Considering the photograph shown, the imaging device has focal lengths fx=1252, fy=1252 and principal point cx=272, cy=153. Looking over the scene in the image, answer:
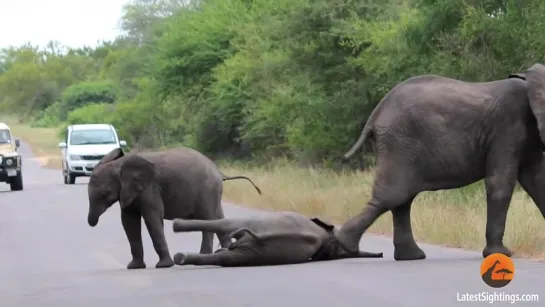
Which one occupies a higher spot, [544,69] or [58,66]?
[544,69]

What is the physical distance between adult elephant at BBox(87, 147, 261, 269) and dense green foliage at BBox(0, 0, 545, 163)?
354 inches

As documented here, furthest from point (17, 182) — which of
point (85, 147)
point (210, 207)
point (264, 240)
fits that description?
point (264, 240)

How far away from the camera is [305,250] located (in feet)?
43.1

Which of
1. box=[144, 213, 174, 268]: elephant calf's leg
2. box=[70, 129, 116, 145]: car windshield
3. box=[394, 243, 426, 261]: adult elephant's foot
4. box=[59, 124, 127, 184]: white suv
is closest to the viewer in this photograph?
box=[394, 243, 426, 261]: adult elephant's foot

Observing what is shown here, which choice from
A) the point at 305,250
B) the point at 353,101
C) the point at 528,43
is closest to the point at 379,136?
the point at 305,250

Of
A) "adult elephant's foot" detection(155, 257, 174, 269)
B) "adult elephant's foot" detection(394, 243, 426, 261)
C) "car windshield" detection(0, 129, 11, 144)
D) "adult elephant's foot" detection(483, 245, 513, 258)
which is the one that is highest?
"adult elephant's foot" detection(483, 245, 513, 258)

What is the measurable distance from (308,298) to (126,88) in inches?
2506

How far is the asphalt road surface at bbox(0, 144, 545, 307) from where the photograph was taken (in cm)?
1059

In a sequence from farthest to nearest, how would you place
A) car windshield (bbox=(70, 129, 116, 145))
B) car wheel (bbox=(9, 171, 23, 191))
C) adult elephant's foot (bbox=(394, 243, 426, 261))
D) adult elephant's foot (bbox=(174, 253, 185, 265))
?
car windshield (bbox=(70, 129, 116, 145)) < car wheel (bbox=(9, 171, 23, 191)) < adult elephant's foot (bbox=(394, 243, 426, 261)) < adult elephant's foot (bbox=(174, 253, 185, 265))

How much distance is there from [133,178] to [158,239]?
28.9 inches

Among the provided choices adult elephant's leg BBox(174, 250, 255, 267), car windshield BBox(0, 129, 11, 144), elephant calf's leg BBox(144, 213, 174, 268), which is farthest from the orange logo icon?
car windshield BBox(0, 129, 11, 144)

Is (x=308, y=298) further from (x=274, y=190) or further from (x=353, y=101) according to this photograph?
(x=353, y=101)

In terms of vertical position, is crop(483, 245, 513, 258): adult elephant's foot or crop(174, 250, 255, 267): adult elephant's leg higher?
crop(483, 245, 513, 258): adult elephant's foot

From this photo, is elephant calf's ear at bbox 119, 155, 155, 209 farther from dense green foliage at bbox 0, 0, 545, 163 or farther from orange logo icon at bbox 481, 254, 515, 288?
dense green foliage at bbox 0, 0, 545, 163
